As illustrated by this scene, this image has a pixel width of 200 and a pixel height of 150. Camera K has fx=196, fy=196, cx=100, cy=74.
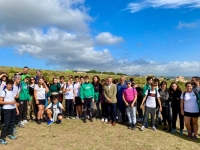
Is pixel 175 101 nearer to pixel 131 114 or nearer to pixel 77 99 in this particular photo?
pixel 131 114

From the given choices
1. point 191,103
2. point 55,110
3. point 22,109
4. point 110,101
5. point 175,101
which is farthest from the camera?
point 55,110

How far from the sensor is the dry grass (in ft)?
21.6

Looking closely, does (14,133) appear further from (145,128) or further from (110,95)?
(145,128)

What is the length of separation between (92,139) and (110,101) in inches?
89.7

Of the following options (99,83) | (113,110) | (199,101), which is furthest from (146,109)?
(99,83)

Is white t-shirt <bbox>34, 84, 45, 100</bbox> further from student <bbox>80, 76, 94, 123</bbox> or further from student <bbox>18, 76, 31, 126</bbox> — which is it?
student <bbox>80, 76, 94, 123</bbox>

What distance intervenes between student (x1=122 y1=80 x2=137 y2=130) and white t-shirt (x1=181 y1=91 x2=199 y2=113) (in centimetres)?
204

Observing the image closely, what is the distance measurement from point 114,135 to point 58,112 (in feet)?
9.83

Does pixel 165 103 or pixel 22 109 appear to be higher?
pixel 165 103

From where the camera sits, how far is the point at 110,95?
9.12 metres

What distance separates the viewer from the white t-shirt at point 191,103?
24.5ft

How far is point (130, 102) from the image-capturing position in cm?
862

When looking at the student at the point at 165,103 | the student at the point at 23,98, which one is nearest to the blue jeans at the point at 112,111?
the student at the point at 165,103

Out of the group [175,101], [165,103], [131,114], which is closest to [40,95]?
[131,114]
